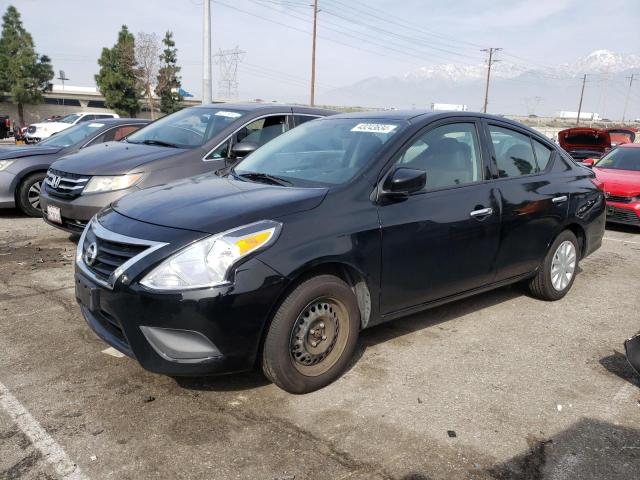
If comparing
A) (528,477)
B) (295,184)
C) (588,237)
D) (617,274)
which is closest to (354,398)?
(528,477)

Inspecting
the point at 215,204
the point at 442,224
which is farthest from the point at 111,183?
the point at 442,224

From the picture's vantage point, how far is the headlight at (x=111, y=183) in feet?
18.1

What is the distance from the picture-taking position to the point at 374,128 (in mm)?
3908

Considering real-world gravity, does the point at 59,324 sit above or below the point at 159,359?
below

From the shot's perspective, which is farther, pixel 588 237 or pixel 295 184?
pixel 588 237

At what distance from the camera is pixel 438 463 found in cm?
260

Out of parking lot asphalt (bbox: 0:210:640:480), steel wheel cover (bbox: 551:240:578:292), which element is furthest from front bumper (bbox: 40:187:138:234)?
steel wheel cover (bbox: 551:240:578:292)

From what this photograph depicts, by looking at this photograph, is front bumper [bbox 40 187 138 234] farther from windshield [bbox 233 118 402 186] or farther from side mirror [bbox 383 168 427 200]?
side mirror [bbox 383 168 427 200]

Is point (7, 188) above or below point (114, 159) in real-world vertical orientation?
below

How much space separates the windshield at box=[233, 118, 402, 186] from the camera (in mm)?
3578

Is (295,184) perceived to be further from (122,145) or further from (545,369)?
(122,145)

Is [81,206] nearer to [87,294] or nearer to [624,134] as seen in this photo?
[87,294]

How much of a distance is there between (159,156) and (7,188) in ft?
10.7

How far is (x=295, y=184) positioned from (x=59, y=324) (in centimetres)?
215
